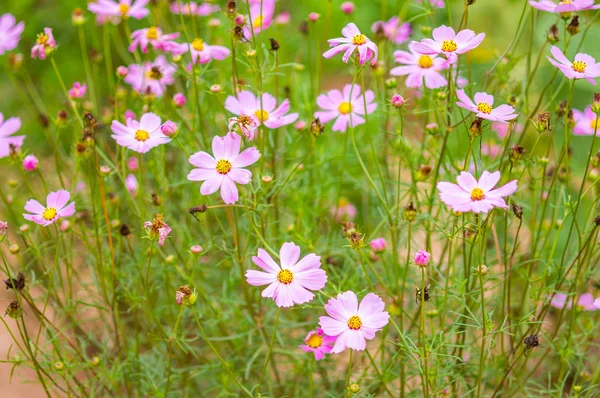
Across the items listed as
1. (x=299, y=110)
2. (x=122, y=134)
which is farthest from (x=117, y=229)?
(x=299, y=110)

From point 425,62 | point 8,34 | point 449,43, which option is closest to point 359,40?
point 449,43

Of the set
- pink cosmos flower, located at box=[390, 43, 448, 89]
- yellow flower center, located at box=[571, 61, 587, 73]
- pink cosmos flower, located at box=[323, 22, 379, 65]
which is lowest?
pink cosmos flower, located at box=[390, 43, 448, 89]

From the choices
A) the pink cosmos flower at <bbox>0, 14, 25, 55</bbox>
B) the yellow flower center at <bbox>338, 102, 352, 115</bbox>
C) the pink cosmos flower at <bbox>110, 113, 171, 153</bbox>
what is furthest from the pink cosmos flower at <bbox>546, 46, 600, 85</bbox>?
the pink cosmos flower at <bbox>0, 14, 25, 55</bbox>

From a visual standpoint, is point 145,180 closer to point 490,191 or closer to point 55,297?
point 55,297

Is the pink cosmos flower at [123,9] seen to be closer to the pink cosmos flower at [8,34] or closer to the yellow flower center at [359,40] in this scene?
the pink cosmos flower at [8,34]

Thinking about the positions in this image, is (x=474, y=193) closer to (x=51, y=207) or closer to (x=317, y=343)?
(x=317, y=343)

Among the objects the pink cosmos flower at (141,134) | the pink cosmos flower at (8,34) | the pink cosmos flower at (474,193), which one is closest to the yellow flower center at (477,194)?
the pink cosmos flower at (474,193)

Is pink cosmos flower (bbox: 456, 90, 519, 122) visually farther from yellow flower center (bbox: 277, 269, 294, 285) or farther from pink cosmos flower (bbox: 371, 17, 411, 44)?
pink cosmos flower (bbox: 371, 17, 411, 44)
